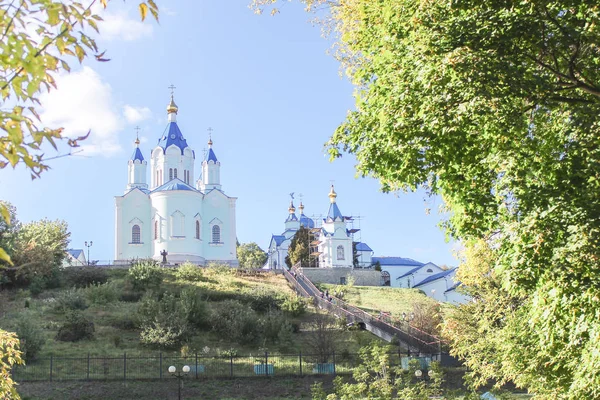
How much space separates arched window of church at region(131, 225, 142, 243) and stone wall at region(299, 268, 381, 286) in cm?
1343

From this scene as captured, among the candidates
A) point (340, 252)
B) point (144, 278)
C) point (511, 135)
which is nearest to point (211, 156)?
point (340, 252)

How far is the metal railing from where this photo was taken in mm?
22188

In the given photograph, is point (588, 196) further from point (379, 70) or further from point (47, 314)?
point (47, 314)

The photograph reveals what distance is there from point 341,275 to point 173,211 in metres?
14.1

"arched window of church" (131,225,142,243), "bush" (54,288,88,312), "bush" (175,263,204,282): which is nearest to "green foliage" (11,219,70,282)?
"bush" (54,288,88,312)

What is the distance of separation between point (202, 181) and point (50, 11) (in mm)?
57308

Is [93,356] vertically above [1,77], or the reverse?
[1,77]

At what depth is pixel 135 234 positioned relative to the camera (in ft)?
179

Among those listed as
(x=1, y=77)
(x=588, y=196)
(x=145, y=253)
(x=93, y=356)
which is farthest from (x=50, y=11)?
(x=145, y=253)

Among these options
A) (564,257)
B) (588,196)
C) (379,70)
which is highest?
(379,70)

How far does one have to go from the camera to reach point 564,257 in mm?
7379

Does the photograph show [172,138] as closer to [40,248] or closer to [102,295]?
[40,248]

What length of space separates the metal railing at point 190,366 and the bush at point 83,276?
1808cm

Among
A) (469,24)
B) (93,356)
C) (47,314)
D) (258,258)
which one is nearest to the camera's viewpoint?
(469,24)
